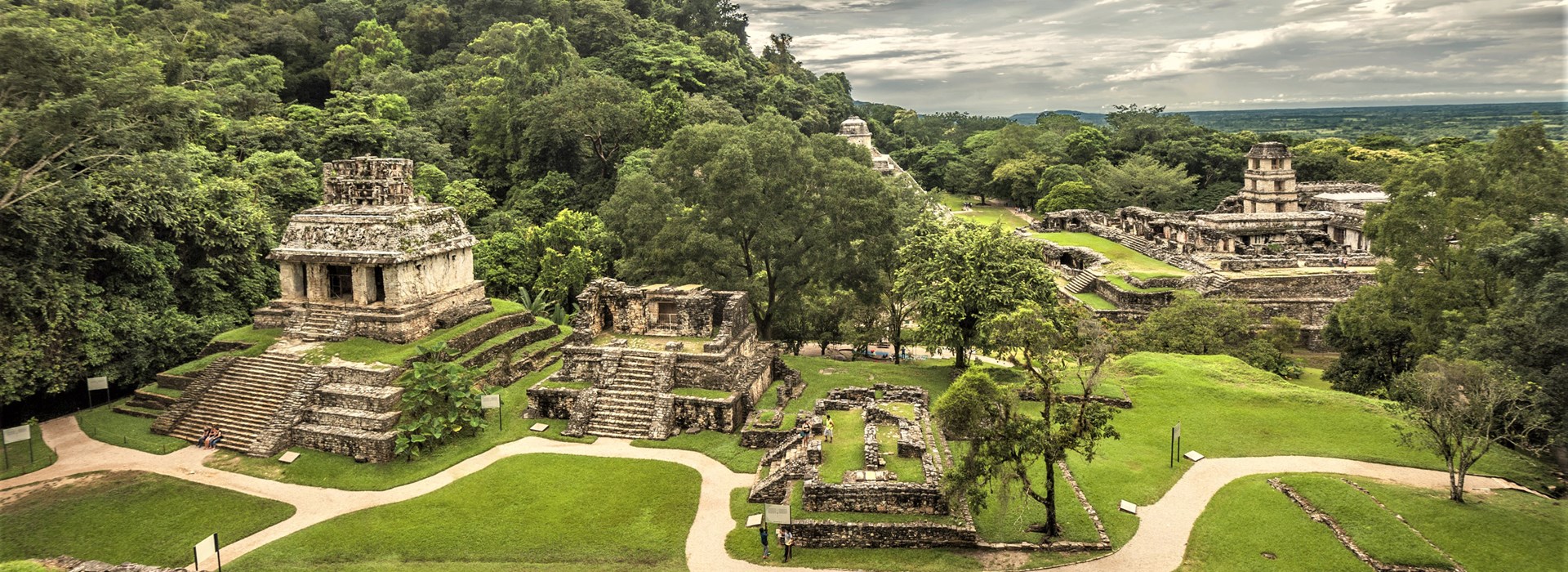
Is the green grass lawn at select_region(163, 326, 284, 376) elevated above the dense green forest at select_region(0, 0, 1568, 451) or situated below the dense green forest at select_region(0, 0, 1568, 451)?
below

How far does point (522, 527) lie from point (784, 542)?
5.18 m

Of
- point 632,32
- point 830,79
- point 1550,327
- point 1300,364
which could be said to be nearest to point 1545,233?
point 1550,327

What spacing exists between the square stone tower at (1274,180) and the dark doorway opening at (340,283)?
178 ft

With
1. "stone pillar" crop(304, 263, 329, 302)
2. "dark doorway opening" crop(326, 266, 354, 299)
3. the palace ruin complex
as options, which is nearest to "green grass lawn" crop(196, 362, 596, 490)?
"stone pillar" crop(304, 263, 329, 302)

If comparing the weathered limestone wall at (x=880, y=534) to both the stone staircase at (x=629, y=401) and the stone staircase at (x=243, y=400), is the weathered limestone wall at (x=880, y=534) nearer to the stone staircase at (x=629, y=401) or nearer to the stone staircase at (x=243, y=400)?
the stone staircase at (x=629, y=401)

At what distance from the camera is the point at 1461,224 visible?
2256cm

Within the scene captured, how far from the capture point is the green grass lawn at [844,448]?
16.6 m

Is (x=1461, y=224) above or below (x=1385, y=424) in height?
above

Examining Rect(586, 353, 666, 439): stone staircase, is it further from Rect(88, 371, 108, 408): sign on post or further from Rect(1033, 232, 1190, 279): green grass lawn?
Rect(1033, 232, 1190, 279): green grass lawn

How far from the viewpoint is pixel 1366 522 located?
1493cm

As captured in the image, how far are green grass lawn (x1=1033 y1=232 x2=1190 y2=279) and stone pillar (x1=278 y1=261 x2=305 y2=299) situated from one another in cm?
3432

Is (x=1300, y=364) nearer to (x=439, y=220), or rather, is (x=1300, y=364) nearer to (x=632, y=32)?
(x=439, y=220)

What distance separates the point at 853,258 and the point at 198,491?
→ 18956 mm

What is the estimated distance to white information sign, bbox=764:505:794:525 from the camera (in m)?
14.5
